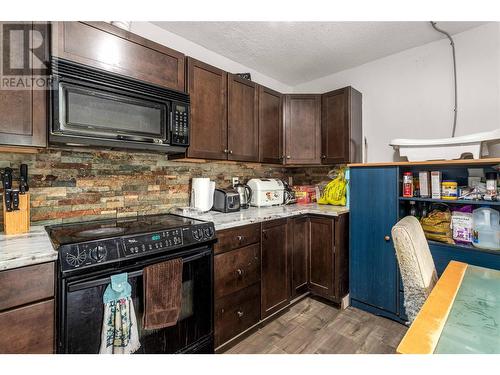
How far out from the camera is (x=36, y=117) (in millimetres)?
1266

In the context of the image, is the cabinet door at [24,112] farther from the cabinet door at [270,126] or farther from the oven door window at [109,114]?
the cabinet door at [270,126]

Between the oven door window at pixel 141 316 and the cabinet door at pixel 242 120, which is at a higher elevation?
the cabinet door at pixel 242 120

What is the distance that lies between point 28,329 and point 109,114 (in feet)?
3.64

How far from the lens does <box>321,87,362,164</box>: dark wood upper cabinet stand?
261cm

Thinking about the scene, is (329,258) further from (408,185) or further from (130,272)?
(130,272)

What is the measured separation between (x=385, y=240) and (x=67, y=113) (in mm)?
2458

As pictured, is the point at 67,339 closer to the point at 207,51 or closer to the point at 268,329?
the point at 268,329

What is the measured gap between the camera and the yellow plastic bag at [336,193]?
2.62m

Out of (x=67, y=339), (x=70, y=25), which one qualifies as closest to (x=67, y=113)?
(x=70, y=25)

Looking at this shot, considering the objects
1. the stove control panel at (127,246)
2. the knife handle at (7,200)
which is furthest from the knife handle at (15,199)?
the stove control panel at (127,246)

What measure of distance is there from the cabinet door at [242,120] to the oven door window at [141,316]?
1.08 metres

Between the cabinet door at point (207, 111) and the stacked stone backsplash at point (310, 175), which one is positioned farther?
the stacked stone backsplash at point (310, 175)

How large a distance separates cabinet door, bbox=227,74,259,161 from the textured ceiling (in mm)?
398

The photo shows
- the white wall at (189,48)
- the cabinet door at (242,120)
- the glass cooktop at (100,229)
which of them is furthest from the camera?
the cabinet door at (242,120)
